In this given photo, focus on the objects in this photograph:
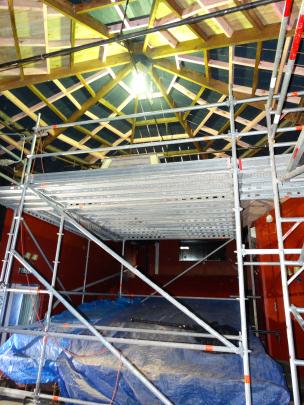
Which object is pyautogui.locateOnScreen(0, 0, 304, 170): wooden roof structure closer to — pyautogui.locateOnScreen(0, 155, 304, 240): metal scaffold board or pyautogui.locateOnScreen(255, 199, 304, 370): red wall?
pyautogui.locateOnScreen(0, 155, 304, 240): metal scaffold board

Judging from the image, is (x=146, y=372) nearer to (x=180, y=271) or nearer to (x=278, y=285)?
(x=278, y=285)

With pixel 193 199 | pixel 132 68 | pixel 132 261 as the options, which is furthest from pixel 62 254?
pixel 132 68

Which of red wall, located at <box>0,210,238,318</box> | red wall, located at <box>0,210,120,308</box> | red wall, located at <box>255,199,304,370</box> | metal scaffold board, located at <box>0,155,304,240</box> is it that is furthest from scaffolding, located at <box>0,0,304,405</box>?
red wall, located at <box>0,210,238,318</box>

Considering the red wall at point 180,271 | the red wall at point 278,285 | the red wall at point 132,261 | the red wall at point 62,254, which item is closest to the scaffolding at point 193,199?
the red wall at point 278,285

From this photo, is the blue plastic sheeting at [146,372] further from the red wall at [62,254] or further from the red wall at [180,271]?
the red wall at [180,271]

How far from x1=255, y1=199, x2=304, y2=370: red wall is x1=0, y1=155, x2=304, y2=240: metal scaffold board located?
1.33 metres

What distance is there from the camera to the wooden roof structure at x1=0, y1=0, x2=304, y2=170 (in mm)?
4926

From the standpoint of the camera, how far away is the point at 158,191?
14.1ft

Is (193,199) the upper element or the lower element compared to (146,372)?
upper

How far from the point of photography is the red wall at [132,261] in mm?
8070

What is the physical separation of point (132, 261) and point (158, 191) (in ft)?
30.8

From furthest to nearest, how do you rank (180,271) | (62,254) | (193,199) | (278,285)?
1. (180,271)
2. (62,254)
3. (278,285)
4. (193,199)

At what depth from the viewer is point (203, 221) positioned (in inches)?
233

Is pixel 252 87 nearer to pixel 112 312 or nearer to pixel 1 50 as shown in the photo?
pixel 1 50
